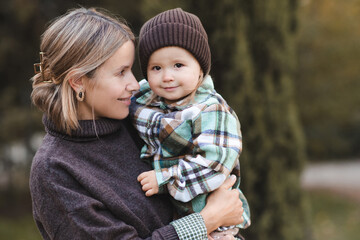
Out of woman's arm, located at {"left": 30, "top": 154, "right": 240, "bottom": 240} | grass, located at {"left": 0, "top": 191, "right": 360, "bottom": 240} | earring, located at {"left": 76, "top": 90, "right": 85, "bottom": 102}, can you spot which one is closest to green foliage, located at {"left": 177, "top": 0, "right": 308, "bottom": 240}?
earring, located at {"left": 76, "top": 90, "right": 85, "bottom": 102}

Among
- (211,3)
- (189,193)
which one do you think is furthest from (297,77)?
(189,193)

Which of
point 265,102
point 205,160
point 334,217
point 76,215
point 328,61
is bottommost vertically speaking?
point 334,217

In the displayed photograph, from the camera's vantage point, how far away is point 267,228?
427cm

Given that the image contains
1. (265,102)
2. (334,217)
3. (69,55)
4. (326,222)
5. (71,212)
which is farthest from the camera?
(334,217)

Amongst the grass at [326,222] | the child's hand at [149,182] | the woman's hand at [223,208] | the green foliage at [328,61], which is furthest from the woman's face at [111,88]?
the green foliage at [328,61]

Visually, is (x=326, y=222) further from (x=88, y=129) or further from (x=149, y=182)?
(x=88, y=129)

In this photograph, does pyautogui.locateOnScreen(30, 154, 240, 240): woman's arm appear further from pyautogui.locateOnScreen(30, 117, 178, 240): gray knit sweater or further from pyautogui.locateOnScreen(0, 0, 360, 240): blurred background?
pyautogui.locateOnScreen(0, 0, 360, 240): blurred background

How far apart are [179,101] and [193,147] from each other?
0.79 ft

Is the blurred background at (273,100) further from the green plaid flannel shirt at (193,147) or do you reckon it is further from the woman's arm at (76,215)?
the woman's arm at (76,215)

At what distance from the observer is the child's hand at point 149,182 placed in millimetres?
1973

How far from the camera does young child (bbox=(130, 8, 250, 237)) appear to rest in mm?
1953

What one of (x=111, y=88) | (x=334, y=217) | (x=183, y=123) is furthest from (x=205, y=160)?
(x=334, y=217)

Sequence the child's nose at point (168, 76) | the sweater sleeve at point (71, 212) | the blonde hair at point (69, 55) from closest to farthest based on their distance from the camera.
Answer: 1. the sweater sleeve at point (71, 212)
2. the blonde hair at point (69, 55)
3. the child's nose at point (168, 76)

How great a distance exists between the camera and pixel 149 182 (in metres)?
1.98
